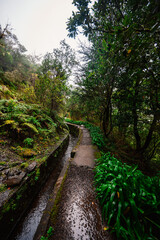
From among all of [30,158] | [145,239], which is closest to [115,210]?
[145,239]

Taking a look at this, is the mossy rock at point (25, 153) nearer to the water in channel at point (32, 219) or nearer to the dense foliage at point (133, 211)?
the water in channel at point (32, 219)

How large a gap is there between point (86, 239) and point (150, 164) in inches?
195

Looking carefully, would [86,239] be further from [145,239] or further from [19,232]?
[19,232]

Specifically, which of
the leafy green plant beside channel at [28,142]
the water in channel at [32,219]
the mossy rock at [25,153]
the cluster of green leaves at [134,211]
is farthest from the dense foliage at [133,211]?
the leafy green plant beside channel at [28,142]

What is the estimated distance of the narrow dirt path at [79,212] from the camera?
136cm

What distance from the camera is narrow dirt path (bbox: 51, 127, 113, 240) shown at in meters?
1.36

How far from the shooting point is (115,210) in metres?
1.45

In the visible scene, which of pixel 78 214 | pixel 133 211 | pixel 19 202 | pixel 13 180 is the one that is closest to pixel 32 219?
pixel 19 202

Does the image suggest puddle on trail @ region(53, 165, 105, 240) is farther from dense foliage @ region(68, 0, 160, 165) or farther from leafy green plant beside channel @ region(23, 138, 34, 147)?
dense foliage @ region(68, 0, 160, 165)

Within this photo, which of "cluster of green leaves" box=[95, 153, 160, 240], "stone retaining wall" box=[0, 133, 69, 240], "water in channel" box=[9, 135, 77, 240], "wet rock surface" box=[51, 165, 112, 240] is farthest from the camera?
"water in channel" box=[9, 135, 77, 240]

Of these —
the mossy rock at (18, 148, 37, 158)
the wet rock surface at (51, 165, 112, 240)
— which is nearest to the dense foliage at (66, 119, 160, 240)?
the wet rock surface at (51, 165, 112, 240)

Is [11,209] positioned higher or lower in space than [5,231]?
higher

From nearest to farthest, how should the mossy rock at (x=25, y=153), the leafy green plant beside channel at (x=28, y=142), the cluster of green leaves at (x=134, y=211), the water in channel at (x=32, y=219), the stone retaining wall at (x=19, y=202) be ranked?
the cluster of green leaves at (x=134, y=211)
the stone retaining wall at (x=19, y=202)
the water in channel at (x=32, y=219)
the mossy rock at (x=25, y=153)
the leafy green plant beside channel at (x=28, y=142)

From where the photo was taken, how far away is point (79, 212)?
65.9 inches
